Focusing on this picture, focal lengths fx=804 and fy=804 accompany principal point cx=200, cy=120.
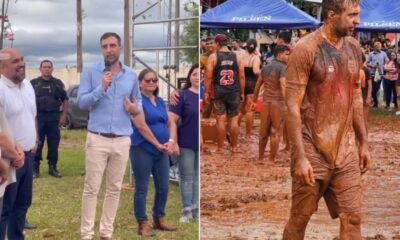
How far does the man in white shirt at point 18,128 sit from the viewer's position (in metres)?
5.41

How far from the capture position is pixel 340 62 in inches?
191

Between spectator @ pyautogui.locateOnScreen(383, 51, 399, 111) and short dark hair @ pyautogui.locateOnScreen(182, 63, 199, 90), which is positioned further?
spectator @ pyautogui.locateOnScreen(383, 51, 399, 111)

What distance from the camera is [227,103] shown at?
12367 millimetres

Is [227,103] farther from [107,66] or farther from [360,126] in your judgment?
[360,126]

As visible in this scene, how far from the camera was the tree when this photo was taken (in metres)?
5.83

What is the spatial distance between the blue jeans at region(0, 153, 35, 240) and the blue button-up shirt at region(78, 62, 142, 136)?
0.56 meters

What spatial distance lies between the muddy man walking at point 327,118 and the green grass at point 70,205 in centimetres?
→ 161

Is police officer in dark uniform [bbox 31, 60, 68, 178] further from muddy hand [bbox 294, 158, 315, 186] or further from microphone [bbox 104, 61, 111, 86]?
muddy hand [bbox 294, 158, 315, 186]

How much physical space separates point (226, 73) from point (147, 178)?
5.70 metres

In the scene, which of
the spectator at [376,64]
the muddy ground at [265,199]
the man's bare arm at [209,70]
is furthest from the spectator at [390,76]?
the man's bare arm at [209,70]

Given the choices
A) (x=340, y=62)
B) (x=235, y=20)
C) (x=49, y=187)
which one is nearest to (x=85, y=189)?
(x=49, y=187)

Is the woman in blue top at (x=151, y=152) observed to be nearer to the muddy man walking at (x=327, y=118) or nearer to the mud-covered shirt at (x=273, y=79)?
the muddy man walking at (x=327, y=118)

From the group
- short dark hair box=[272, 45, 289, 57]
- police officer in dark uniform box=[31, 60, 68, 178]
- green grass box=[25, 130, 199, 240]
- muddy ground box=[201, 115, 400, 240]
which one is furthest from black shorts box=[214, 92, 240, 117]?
police officer in dark uniform box=[31, 60, 68, 178]

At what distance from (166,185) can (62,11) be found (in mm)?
1840
